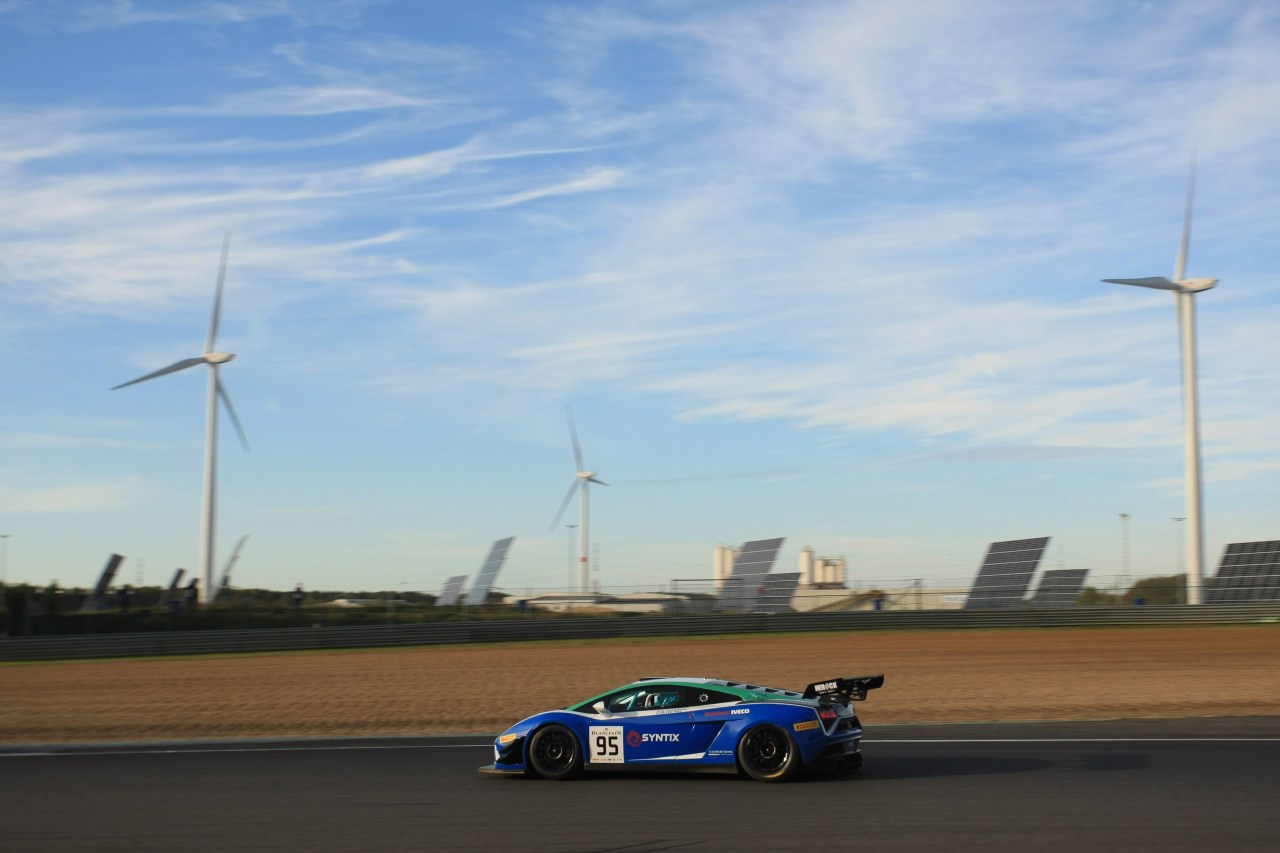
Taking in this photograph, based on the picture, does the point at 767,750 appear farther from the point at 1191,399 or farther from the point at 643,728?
the point at 1191,399

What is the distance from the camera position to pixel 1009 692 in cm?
2628

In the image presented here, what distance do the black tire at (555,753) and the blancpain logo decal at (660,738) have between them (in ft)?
2.70

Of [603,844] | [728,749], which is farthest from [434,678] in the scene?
[603,844]

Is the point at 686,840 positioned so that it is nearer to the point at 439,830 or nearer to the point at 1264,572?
the point at 439,830

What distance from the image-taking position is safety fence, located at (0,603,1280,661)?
158ft

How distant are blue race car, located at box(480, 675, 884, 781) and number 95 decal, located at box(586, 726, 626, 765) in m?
0.01

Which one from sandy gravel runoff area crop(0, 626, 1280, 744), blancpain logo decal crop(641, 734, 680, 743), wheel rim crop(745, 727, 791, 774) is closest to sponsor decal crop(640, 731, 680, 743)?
blancpain logo decal crop(641, 734, 680, 743)

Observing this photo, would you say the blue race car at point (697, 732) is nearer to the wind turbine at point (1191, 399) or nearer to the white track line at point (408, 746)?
the white track line at point (408, 746)

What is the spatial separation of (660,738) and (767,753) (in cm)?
128

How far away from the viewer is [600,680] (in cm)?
3192

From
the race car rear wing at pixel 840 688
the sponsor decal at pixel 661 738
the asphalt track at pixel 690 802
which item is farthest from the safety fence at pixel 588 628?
the race car rear wing at pixel 840 688

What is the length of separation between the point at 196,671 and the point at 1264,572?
134ft

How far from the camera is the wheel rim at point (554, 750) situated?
1509cm

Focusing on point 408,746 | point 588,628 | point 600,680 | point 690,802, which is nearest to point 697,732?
point 690,802
